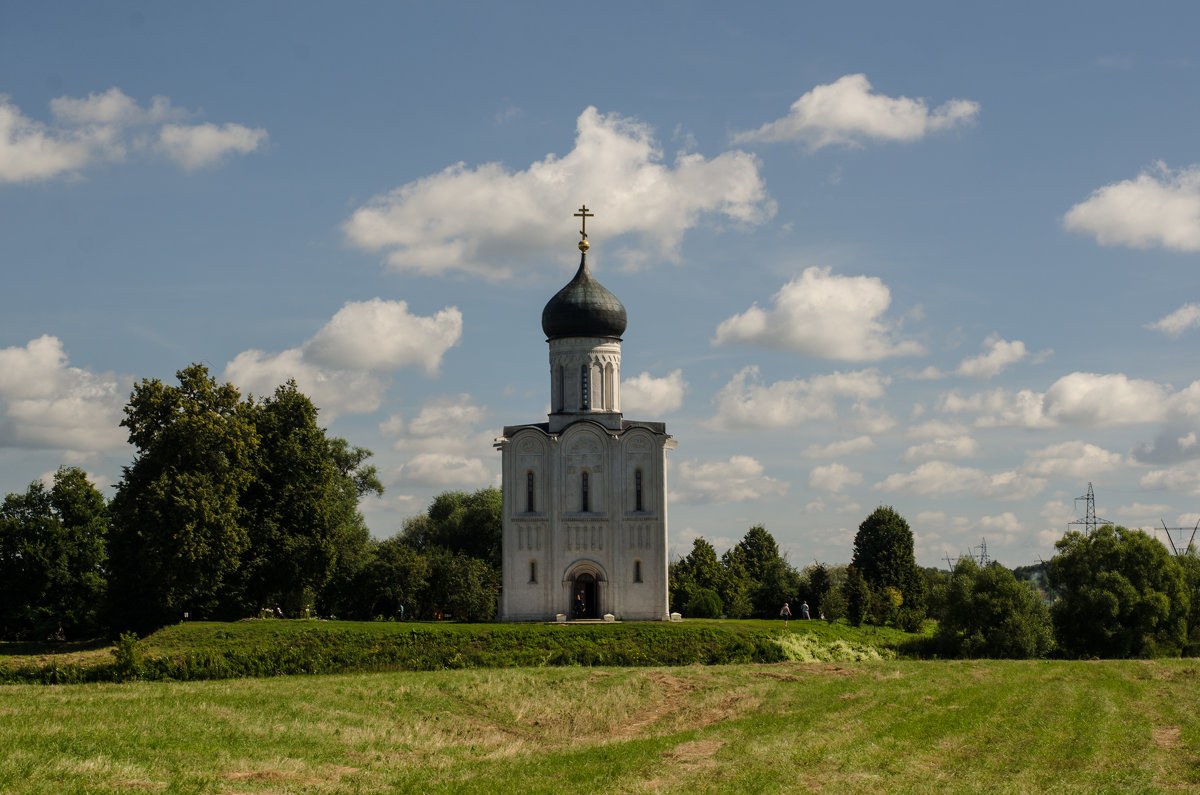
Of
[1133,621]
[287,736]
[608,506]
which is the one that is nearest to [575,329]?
[608,506]

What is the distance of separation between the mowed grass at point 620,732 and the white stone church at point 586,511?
11656mm

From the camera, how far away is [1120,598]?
37.9 metres

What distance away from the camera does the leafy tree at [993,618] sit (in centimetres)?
3669

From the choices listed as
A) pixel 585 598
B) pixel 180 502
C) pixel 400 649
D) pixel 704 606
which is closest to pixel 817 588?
pixel 704 606

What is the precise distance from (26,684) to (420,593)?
74.7 feet

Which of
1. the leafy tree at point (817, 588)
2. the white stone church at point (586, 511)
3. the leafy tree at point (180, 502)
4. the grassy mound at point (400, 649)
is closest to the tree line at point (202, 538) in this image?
the leafy tree at point (180, 502)

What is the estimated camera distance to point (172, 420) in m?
37.4

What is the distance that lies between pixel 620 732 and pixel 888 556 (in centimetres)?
4352

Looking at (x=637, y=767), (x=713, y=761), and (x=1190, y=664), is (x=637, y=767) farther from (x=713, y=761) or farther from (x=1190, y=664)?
(x=1190, y=664)

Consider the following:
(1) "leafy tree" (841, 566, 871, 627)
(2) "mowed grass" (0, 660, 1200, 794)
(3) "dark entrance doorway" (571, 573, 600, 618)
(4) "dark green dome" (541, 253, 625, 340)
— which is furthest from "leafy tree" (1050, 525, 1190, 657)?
(4) "dark green dome" (541, 253, 625, 340)

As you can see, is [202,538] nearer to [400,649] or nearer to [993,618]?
[400,649]

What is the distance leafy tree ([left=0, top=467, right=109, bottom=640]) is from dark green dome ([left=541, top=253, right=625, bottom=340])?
19.8m

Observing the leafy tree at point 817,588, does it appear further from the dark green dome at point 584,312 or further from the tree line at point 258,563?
the dark green dome at point 584,312

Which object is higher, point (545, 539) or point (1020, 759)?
point (545, 539)
